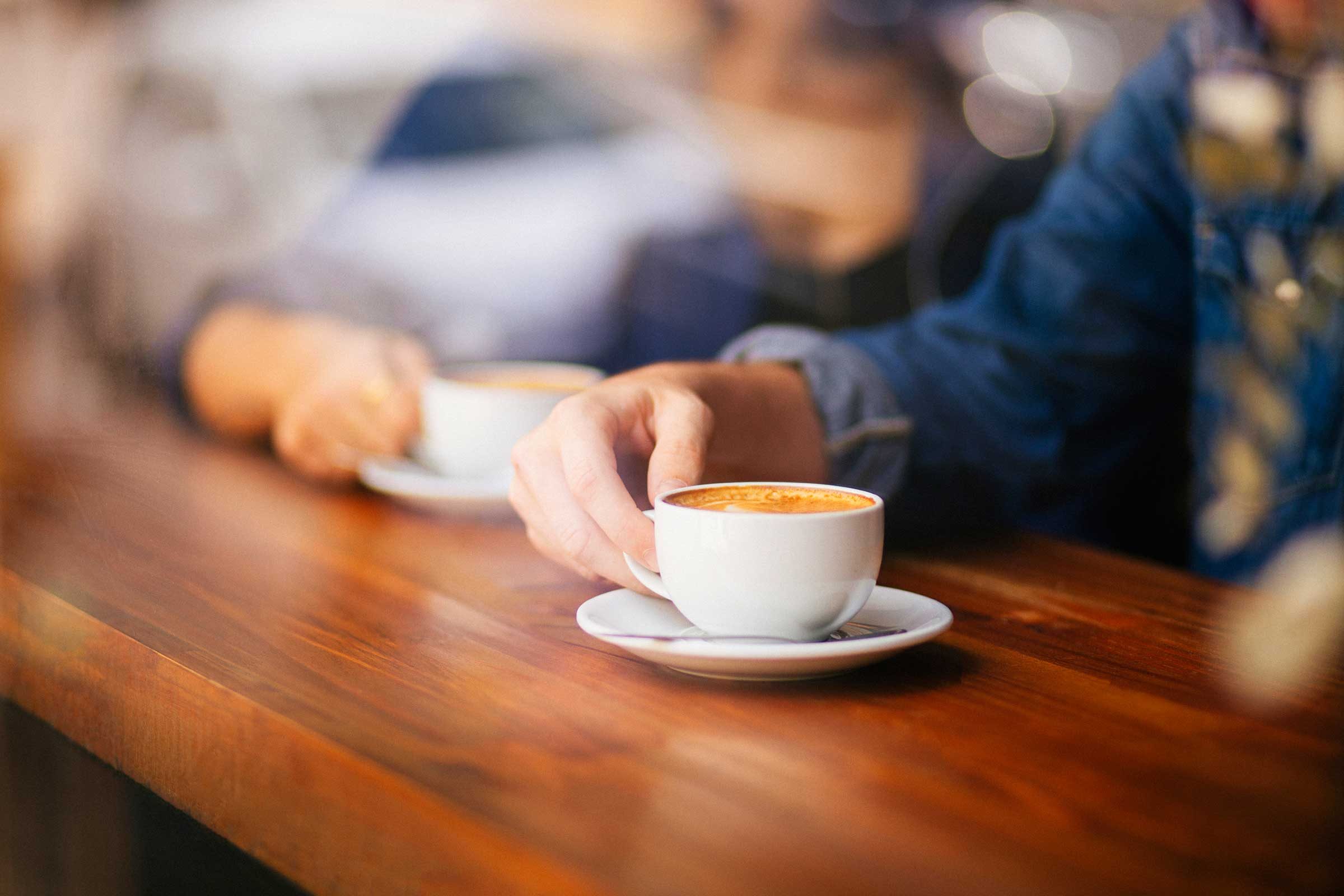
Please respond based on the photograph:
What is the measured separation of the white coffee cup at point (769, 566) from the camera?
0.47 meters

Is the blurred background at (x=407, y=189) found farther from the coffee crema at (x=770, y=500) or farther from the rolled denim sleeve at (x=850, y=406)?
the coffee crema at (x=770, y=500)

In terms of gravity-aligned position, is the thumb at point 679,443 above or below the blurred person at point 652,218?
below

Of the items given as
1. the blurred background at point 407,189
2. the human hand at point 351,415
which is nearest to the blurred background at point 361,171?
the blurred background at point 407,189

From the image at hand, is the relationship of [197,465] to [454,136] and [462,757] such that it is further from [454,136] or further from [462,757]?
[454,136]

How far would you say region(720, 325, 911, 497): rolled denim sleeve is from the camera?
2.64ft

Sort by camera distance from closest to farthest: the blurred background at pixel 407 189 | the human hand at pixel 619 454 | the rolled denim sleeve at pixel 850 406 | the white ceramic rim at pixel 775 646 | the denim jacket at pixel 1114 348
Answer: the white ceramic rim at pixel 775 646, the human hand at pixel 619 454, the rolled denim sleeve at pixel 850 406, the denim jacket at pixel 1114 348, the blurred background at pixel 407 189

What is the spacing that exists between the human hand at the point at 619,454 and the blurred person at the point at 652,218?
0.96 meters

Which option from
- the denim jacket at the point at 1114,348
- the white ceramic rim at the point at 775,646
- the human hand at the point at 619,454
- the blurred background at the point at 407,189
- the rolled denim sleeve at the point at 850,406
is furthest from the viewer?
the blurred background at the point at 407,189

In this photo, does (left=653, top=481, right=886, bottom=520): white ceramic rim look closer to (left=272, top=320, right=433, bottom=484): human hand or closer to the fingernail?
the fingernail

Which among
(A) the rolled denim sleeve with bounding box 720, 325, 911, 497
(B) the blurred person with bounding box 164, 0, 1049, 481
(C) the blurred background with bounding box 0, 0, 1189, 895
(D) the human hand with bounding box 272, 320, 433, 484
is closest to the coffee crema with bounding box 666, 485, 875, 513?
(A) the rolled denim sleeve with bounding box 720, 325, 911, 497

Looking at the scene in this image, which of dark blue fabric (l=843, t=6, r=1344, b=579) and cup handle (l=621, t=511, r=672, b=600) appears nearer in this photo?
cup handle (l=621, t=511, r=672, b=600)

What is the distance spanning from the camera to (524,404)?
844 millimetres

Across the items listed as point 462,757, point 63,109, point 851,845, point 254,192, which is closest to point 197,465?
point 462,757

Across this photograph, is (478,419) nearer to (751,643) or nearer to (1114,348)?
(751,643)
